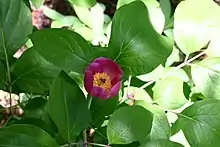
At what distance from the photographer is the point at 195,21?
0.76 m

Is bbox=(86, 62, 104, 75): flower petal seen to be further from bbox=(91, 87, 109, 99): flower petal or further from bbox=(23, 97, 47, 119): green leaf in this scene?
bbox=(23, 97, 47, 119): green leaf

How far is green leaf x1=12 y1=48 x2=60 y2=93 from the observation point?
0.72 meters

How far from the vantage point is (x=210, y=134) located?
0.68 m

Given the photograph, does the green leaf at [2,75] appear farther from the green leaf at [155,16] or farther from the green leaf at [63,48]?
the green leaf at [155,16]

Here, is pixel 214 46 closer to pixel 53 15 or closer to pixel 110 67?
pixel 110 67

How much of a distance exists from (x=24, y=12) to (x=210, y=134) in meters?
0.33

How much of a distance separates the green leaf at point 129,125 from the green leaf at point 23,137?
89 millimetres

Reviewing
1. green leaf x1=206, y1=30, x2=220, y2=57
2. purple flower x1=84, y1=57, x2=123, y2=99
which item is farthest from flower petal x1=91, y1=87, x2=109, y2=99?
green leaf x1=206, y1=30, x2=220, y2=57

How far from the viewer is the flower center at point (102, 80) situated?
67 cm

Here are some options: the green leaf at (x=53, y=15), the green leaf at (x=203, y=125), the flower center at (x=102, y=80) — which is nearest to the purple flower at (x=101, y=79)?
the flower center at (x=102, y=80)

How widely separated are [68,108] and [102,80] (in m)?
0.07

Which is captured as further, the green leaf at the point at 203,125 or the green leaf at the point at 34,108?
the green leaf at the point at 34,108

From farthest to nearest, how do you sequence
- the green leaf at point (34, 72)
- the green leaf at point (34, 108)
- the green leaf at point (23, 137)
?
1. the green leaf at point (34, 108)
2. the green leaf at point (34, 72)
3. the green leaf at point (23, 137)

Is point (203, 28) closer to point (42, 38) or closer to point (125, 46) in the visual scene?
point (125, 46)
